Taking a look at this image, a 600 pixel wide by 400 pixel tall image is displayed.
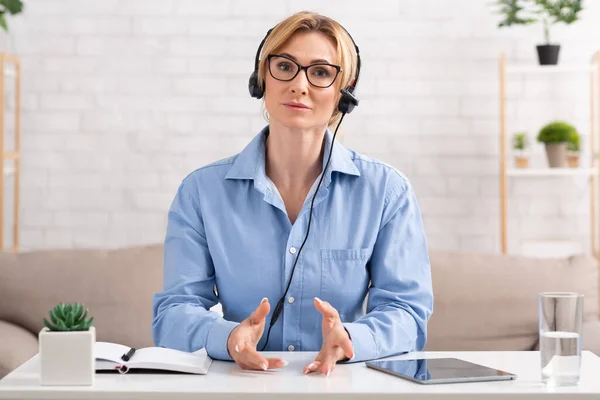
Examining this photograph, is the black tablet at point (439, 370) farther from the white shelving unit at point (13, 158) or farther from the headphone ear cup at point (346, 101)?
the white shelving unit at point (13, 158)

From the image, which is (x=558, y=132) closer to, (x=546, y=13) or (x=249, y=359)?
(x=546, y=13)

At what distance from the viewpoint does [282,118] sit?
6.56 ft

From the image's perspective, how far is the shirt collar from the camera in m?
2.02

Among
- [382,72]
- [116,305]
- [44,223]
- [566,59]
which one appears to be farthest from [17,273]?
[566,59]

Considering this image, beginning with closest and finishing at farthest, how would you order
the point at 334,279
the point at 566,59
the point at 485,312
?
the point at 334,279, the point at 485,312, the point at 566,59

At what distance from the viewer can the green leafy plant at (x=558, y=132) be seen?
3.71 meters

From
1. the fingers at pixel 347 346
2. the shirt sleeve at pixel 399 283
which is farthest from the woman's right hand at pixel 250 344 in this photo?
the shirt sleeve at pixel 399 283

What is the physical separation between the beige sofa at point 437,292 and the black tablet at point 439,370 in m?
1.39

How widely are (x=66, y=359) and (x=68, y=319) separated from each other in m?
0.06

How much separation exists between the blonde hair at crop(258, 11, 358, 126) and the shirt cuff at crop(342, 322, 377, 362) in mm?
593

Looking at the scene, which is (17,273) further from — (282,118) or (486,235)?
(486,235)

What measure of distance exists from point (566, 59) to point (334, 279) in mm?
2367

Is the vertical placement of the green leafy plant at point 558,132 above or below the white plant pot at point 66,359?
above

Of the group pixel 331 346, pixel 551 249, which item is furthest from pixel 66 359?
pixel 551 249
